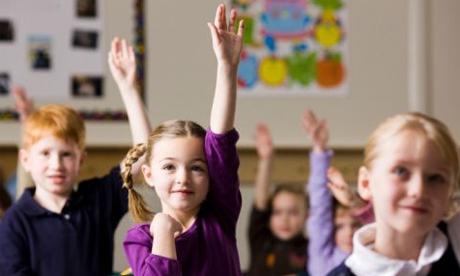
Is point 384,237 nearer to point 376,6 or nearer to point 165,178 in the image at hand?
point 165,178

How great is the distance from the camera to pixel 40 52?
15.4ft

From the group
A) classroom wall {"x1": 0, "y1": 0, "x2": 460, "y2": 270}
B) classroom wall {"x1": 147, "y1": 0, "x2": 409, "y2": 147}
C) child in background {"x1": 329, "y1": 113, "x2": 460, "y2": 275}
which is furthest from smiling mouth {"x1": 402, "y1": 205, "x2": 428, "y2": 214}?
classroom wall {"x1": 147, "y1": 0, "x2": 409, "y2": 147}

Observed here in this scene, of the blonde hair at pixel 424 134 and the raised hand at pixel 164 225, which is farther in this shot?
the raised hand at pixel 164 225

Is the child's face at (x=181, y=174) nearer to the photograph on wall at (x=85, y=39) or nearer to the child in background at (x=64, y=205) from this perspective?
the child in background at (x=64, y=205)

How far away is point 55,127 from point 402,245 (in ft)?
4.10

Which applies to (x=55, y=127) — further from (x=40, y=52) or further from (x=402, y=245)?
(x=40, y=52)

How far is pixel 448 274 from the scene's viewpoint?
1.80 m

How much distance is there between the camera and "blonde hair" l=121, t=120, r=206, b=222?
6.86 ft

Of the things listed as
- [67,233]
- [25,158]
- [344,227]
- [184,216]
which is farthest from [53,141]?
[344,227]

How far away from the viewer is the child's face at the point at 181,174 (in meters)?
2.04

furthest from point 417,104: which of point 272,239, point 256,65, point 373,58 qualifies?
point 272,239

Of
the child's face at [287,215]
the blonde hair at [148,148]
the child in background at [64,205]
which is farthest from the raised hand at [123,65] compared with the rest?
the child's face at [287,215]

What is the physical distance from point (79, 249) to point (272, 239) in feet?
5.63

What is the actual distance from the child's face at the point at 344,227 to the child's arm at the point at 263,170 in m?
0.69
